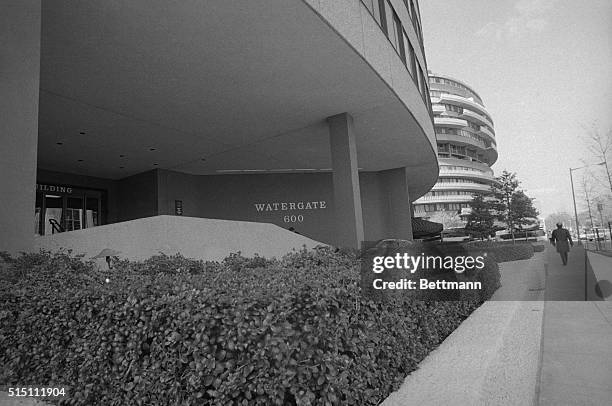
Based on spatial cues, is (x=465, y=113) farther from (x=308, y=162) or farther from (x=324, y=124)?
(x=324, y=124)

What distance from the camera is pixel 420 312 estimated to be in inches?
157

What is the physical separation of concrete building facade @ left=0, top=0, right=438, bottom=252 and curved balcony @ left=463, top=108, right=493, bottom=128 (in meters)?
59.5

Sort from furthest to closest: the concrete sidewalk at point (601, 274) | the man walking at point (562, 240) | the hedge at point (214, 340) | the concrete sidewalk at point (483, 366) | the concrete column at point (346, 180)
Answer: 1. the concrete column at point (346, 180)
2. the man walking at point (562, 240)
3. the concrete sidewalk at point (601, 274)
4. the concrete sidewalk at point (483, 366)
5. the hedge at point (214, 340)

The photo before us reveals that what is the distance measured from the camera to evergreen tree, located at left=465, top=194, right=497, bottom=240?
30.7 metres

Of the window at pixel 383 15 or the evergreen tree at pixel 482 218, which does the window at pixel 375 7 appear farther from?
the evergreen tree at pixel 482 218

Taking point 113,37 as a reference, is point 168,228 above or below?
below

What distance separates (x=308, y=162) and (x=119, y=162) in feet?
28.1

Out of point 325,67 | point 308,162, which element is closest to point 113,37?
point 325,67

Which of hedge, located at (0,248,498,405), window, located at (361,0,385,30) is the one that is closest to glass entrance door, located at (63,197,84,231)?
window, located at (361,0,385,30)

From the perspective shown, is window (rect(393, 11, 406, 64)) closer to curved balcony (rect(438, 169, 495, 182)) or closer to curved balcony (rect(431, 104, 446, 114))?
curved balcony (rect(438, 169, 495, 182))

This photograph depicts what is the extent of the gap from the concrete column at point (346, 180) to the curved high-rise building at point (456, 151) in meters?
60.9

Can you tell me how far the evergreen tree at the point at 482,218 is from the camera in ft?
101

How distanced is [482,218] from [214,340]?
3210cm

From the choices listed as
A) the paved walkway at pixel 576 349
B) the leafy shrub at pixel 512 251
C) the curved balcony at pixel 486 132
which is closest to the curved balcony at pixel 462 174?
the curved balcony at pixel 486 132
